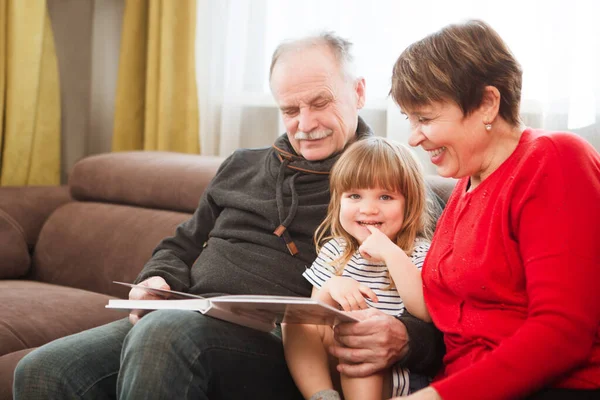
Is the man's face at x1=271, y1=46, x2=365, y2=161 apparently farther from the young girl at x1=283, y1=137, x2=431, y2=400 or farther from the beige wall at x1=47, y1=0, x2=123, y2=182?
the beige wall at x1=47, y1=0, x2=123, y2=182

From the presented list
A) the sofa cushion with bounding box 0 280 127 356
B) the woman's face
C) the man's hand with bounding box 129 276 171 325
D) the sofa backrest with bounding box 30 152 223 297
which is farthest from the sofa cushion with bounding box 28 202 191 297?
the woman's face

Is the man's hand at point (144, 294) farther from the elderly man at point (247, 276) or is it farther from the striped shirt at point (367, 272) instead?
the striped shirt at point (367, 272)

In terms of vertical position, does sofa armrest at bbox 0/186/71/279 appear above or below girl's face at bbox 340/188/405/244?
below

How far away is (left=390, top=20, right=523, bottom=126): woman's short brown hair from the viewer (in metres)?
1.32

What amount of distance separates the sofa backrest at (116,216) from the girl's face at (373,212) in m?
0.93

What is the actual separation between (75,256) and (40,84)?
3.62 feet

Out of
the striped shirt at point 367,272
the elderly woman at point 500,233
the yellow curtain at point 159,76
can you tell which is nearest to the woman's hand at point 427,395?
the elderly woman at point 500,233

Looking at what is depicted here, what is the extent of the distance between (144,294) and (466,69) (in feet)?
3.05

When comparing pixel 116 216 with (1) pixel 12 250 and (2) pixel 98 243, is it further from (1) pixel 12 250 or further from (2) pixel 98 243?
(1) pixel 12 250

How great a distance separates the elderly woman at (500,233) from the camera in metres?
1.16

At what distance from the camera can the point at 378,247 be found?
1534mm

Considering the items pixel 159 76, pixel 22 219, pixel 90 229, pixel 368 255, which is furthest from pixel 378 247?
pixel 159 76

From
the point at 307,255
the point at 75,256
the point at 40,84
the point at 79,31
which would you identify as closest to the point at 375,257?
the point at 307,255

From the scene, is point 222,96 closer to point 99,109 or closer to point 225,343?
point 99,109
